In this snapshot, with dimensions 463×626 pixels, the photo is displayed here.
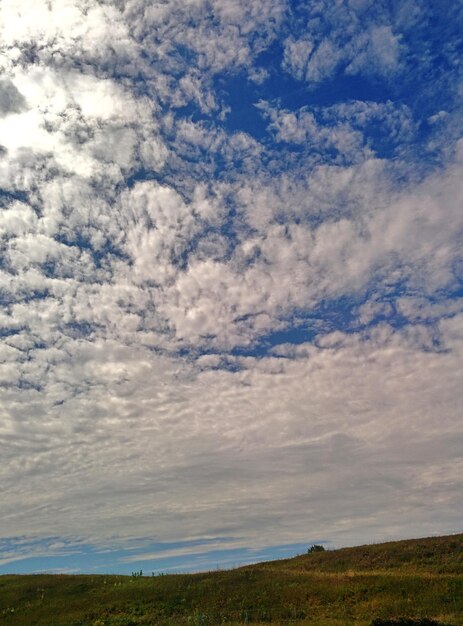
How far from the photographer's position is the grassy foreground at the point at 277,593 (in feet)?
102

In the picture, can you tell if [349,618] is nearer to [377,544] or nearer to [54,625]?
[54,625]

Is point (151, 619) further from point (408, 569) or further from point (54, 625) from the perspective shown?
point (408, 569)

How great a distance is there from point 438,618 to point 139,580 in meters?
30.3

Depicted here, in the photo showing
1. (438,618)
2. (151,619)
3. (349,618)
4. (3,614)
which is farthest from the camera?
(3,614)

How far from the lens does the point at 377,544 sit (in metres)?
51.9

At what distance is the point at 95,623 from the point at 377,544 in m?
29.5

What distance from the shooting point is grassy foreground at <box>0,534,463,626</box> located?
31117 millimetres

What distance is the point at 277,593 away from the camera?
122 feet

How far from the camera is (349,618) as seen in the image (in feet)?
96.6

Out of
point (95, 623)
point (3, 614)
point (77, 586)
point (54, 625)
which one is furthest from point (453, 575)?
point (3, 614)

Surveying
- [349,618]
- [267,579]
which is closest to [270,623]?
[349,618]

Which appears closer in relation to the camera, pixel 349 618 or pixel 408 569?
pixel 349 618

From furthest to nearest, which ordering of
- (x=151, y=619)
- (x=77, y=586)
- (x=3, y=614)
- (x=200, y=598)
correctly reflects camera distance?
(x=77, y=586), (x=3, y=614), (x=200, y=598), (x=151, y=619)

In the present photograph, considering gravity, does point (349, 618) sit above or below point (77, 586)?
below
